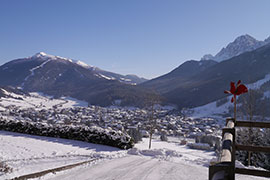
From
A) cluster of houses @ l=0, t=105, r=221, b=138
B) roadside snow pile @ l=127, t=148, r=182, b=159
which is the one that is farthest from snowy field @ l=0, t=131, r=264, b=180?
cluster of houses @ l=0, t=105, r=221, b=138

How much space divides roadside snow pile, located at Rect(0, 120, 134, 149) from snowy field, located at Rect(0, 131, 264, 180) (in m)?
0.44

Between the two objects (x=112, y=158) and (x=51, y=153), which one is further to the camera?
(x=51, y=153)

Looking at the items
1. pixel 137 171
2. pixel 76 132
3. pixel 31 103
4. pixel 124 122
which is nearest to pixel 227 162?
pixel 137 171

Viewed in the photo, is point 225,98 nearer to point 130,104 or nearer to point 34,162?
point 130,104

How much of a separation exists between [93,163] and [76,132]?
507 centimetres

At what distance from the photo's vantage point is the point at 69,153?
9.28 metres

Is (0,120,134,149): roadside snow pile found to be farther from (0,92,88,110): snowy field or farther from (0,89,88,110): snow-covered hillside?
(0,89,88,110): snow-covered hillside

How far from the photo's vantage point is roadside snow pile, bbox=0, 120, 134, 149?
1080cm

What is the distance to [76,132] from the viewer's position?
39.8 feet

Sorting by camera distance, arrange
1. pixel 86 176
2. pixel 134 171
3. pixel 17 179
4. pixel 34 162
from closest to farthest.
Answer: pixel 17 179 → pixel 86 176 → pixel 134 171 → pixel 34 162

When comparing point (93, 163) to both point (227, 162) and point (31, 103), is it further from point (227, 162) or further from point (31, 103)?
point (31, 103)

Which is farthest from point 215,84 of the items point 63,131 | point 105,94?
point 63,131

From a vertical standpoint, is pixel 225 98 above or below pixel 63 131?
above

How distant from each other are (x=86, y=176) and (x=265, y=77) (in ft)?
545
